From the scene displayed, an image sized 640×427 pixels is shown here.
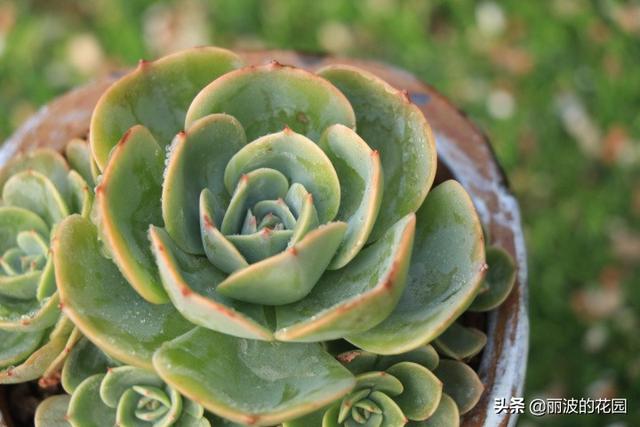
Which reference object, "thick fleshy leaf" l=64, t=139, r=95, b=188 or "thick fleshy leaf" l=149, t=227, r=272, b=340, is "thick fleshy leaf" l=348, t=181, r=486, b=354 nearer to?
"thick fleshy leaf" l=149, t=227, r=272, b=340

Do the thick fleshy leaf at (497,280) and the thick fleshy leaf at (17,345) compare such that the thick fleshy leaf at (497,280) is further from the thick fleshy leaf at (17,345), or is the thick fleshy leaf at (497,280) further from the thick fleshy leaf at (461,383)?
the thick fleshy leaf at (17,345)

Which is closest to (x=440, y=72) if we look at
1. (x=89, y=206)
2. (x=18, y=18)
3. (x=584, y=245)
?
(x=584, y=245)

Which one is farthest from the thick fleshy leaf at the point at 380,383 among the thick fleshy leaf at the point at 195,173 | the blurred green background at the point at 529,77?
the blurred green background at the point at 529,77

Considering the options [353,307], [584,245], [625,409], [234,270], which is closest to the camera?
[353,307]

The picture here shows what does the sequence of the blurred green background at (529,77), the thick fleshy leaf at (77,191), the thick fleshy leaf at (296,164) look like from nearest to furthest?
1. the thick fleshy leaf at (296,164)
2. the thick fleshy leaf at (77,191)
3. the blurred green background at (529,77)

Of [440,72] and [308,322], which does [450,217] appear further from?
[440,72]

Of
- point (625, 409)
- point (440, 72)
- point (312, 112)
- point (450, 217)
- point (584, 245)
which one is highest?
point (312, 112)

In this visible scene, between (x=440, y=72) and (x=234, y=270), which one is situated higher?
(x=234, y=270)
